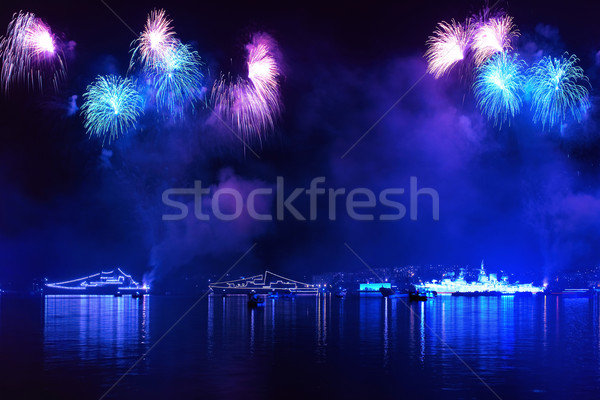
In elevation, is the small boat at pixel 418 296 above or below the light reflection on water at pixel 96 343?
below

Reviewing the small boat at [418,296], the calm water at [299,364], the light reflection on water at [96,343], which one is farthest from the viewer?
the small boat at [418,296]

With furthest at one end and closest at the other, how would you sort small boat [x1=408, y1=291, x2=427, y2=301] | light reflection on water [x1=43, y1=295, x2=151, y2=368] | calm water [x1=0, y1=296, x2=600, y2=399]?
1. small boat [x1=408, y1=291, x2=427, y2=301]
2. light reflection on water [x1=43, y1=295, x2=151, y2=368]
3. calm water [x1=0, y1=296, x2=600, y2=399]

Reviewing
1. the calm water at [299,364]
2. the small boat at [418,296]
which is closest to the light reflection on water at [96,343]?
the calm water at [299,364]

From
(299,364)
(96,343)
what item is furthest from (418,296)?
(299,364)

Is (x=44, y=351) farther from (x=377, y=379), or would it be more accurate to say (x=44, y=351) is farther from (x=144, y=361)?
(x=377, y=379)

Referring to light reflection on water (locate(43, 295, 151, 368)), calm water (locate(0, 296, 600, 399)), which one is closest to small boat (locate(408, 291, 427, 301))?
calm water (locate(0, 296, 600, 399))

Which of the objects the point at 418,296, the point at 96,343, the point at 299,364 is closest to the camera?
the point at 299,364

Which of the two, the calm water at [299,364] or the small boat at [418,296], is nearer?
the calm water at [299,364]

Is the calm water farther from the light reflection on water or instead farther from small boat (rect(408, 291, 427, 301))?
small boat (rect(408, 291, 427, 301))

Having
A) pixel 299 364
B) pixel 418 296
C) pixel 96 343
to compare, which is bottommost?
pixel 418 296

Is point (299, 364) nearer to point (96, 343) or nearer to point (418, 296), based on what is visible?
point (96, 343)

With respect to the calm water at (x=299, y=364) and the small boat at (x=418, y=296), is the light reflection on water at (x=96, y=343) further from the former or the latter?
the small boat at (x=418, y=296)

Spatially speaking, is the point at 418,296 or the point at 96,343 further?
the point at 418,296

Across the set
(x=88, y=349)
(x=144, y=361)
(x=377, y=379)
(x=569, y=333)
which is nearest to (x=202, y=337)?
(x=88, y=349)
